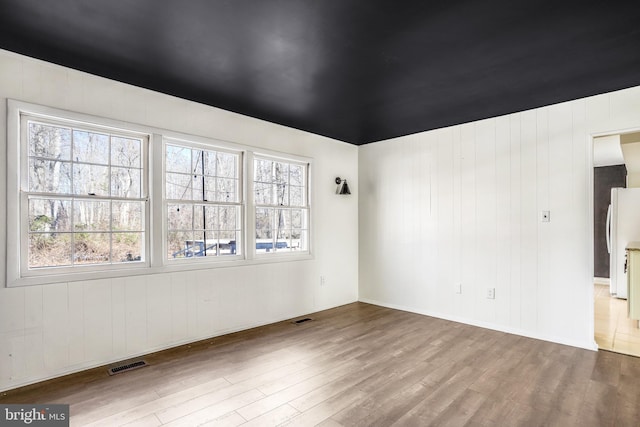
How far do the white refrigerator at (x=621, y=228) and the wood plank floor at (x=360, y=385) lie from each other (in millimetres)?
3333

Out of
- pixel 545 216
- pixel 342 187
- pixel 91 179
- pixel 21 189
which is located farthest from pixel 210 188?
pixel 545 216

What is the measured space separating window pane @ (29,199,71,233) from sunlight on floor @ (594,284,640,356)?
519cm

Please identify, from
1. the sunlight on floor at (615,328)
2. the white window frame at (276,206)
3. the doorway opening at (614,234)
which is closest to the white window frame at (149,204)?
the white window frame at (276,206)

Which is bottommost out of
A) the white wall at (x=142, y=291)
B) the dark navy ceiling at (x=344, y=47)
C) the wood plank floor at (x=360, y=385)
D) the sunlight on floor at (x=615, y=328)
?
the sunlight on floor at (x=615, y=328)

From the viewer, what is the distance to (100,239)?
10.1 feet

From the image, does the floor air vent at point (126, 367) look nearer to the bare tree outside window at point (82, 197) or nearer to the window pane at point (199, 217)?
the bare tree outside window at point (82, 197)

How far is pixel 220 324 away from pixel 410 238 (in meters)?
2.79

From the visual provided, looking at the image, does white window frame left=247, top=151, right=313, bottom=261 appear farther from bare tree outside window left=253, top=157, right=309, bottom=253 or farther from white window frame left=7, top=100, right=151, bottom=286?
white window frame left=7, top=100, right=151, bottom=286

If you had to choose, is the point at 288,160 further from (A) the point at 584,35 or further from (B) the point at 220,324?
(A) the point at 584,35

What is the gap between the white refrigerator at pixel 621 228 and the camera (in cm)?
566

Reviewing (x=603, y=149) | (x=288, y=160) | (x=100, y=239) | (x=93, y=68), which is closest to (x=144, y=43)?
(x=93, y=68)

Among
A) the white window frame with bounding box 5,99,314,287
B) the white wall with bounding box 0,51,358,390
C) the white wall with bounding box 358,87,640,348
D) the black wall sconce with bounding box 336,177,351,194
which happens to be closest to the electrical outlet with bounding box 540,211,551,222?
the white wall with bounding box 358,87,640,348

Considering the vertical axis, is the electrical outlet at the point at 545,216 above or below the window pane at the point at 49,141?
below

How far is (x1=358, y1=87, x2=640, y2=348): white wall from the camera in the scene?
3.50 meters
